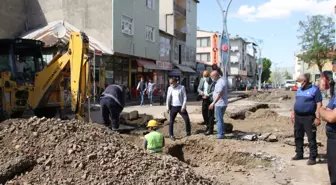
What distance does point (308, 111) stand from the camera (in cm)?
700

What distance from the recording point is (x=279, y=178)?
626 centimetres

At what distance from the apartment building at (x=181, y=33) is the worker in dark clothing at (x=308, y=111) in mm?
31910

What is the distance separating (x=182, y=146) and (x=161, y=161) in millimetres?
4005

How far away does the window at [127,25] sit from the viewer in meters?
29.7

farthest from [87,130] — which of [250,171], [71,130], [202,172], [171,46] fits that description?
[171,46]

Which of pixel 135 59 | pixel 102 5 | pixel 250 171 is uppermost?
pixel 102 5

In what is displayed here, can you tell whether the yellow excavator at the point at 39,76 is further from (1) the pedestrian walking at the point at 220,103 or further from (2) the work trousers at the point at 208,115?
(1) the pedestrian walking at the point at 220,103

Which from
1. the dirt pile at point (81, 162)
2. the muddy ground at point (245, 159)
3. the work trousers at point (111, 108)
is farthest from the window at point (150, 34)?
the dirt pile at point (81, 162)

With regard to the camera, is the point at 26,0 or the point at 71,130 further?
the point at 26,0

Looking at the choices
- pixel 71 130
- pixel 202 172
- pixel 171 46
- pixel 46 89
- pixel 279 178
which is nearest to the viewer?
pixel 71 130

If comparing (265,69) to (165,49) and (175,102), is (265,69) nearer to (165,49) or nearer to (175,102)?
(165,49)

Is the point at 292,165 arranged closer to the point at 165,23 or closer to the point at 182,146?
the point at 182,146

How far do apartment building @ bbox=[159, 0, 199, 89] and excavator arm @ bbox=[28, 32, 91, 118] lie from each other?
26.9 m

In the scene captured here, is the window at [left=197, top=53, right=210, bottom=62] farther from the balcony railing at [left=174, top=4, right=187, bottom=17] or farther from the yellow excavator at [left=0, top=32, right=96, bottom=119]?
the yellow excavator at [left=0, top=32, right=96, bottom=119]
